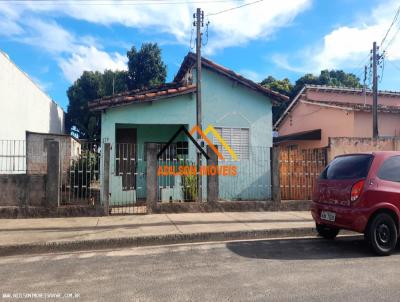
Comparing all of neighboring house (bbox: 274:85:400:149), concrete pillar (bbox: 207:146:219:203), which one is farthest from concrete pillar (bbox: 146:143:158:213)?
neighboring house (bbox: 274:85:400:149)

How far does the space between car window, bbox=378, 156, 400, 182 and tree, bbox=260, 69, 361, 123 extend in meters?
25.9

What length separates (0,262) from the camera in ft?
19.2

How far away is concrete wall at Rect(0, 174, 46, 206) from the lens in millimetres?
9195

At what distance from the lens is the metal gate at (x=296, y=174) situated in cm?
1134

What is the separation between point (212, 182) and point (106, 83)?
2425cm

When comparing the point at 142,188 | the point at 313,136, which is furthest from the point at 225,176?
the point at 313,136

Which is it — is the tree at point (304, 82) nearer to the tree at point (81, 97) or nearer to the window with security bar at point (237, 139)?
the tree at point (81, 97)

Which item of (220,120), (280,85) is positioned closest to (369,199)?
(220,120)

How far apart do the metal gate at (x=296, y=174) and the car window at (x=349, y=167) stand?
448 cm

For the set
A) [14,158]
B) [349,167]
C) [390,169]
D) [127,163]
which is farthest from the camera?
[127,163]

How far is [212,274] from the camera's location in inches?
195

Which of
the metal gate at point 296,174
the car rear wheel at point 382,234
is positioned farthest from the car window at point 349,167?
the metal gate at point 296,174

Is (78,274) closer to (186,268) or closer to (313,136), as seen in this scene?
(186,268)

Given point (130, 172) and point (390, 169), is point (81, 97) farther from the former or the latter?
point (390, 169)
